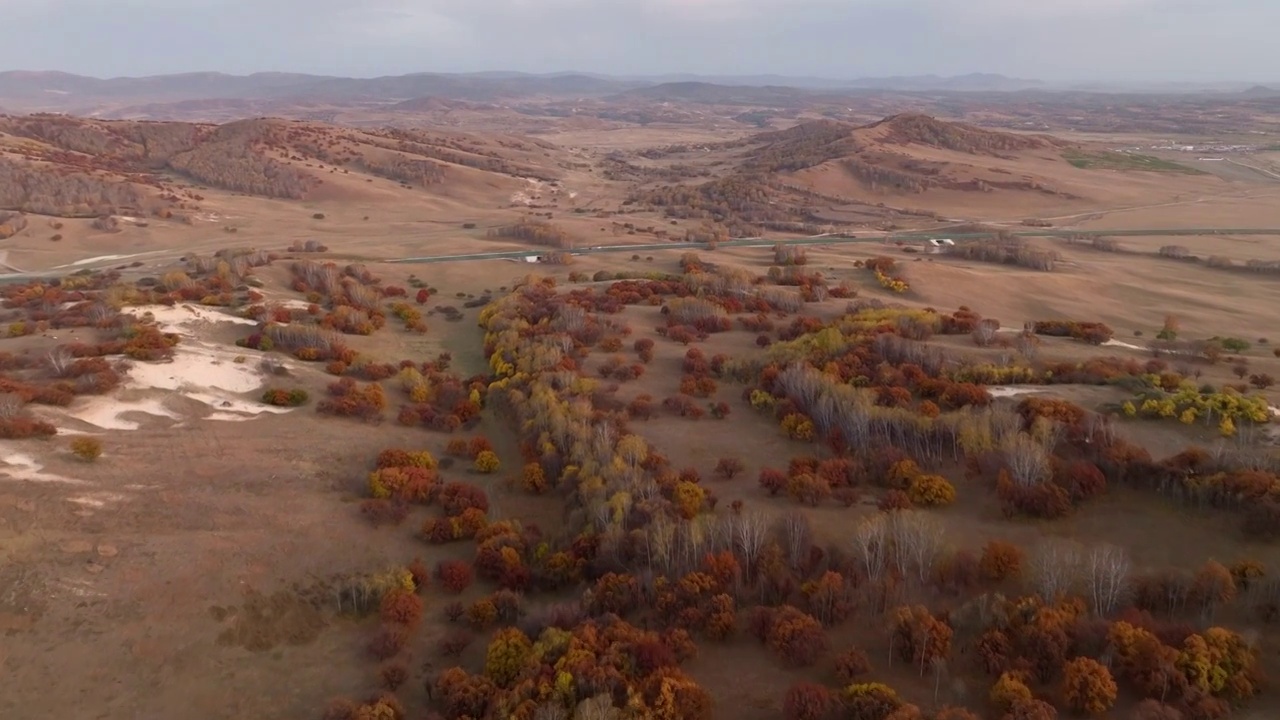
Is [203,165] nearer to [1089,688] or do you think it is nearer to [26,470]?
[26,470]

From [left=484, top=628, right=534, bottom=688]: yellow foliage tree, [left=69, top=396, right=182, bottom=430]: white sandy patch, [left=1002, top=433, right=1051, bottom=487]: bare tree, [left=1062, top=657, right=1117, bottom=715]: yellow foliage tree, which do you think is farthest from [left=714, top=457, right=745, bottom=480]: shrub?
[left=69, top=396, right=182, bottom=430]: white sandy patch

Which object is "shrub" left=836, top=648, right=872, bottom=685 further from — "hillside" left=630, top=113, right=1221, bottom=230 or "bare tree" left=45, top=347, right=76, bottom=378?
"hillside" left=630, top=113, right=1221, bottom=230

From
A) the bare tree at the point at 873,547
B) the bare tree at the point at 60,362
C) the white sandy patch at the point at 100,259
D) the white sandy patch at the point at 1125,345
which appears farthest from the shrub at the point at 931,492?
the white sandy patch at the point at 100,259

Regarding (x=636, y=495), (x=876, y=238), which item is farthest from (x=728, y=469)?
(x=876, y=238)

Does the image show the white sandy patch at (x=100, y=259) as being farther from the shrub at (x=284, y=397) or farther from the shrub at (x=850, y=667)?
the shrub at (x=850, y=667)

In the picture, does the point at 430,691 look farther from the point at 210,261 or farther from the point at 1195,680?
the point at 210,261

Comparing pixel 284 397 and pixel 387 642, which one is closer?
pixel 387 642
